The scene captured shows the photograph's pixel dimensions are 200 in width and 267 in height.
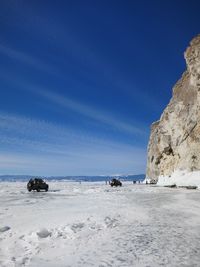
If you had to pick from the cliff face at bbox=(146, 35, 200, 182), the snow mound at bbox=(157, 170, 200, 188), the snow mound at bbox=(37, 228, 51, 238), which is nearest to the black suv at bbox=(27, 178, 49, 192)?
the snow mound at bbox=(157, 170, 200, 188)

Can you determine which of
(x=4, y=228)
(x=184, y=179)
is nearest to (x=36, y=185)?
(x=184, y=179)

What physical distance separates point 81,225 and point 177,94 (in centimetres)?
5834

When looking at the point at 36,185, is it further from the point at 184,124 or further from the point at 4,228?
the point at 4,228

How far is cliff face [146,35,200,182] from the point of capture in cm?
5197

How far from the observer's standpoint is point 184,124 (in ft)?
192

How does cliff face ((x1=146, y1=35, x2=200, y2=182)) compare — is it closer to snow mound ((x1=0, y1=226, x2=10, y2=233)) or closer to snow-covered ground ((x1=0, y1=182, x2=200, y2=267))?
snow-covered ground ((x1=0, y1=182, x2=200, y2=267))

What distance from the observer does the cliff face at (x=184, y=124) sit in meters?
52.0

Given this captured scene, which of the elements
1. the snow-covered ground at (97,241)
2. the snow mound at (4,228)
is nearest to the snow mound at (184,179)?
the snow-covered ground at (97,241)

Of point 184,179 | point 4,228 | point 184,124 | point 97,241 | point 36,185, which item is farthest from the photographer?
point 184,124

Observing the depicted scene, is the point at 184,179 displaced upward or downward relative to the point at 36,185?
upward

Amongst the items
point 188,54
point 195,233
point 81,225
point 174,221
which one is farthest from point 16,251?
point 188,54

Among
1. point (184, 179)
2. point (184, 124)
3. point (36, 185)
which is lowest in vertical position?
point (36, 185)

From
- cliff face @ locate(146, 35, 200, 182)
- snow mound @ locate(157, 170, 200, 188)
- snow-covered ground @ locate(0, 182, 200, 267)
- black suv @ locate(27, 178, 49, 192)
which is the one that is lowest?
snow-covered ground @ locate(0, 182, 200, 267)

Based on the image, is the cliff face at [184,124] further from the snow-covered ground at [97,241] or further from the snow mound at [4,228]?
the snow mound at [4,228]
